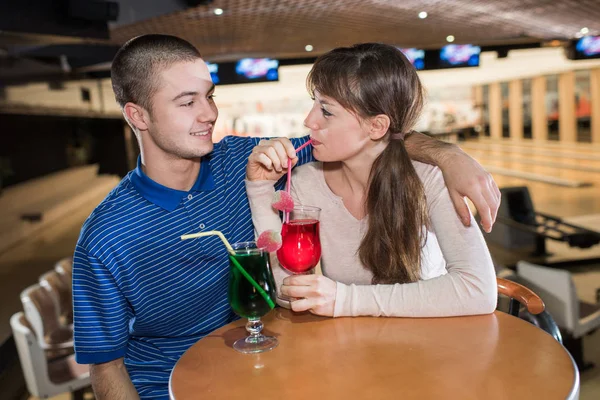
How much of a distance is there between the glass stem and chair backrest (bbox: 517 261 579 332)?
89.6 inches

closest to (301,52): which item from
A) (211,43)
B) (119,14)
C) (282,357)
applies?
(211,43)

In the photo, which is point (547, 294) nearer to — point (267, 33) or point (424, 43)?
point (267, 33)

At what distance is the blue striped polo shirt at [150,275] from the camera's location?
1.42 metres

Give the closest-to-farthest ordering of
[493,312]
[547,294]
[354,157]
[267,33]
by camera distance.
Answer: [493,312] → [354,157] → [547,294] → [267,33]

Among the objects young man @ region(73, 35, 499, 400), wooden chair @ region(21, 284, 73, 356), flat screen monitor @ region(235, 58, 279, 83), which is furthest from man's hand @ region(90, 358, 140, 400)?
flat screen monitor @ region(235, 58, 279, 83)

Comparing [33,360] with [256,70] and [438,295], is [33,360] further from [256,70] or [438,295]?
[256,70]

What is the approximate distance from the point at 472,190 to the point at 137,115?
87cm

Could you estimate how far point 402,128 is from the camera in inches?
63.4

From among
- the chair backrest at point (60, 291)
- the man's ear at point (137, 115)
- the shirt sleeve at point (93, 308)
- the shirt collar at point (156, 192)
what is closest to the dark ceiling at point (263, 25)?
the chair backrest at point (60, 291)

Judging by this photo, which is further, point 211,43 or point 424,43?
point 424,43

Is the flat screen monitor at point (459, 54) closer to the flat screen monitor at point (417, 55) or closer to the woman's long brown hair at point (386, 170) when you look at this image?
the flat screen monitor at point (417, 55)

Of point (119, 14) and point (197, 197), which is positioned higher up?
point (119, 14)

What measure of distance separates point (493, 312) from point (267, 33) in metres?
5.43

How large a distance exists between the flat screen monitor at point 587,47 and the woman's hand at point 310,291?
7932mm
